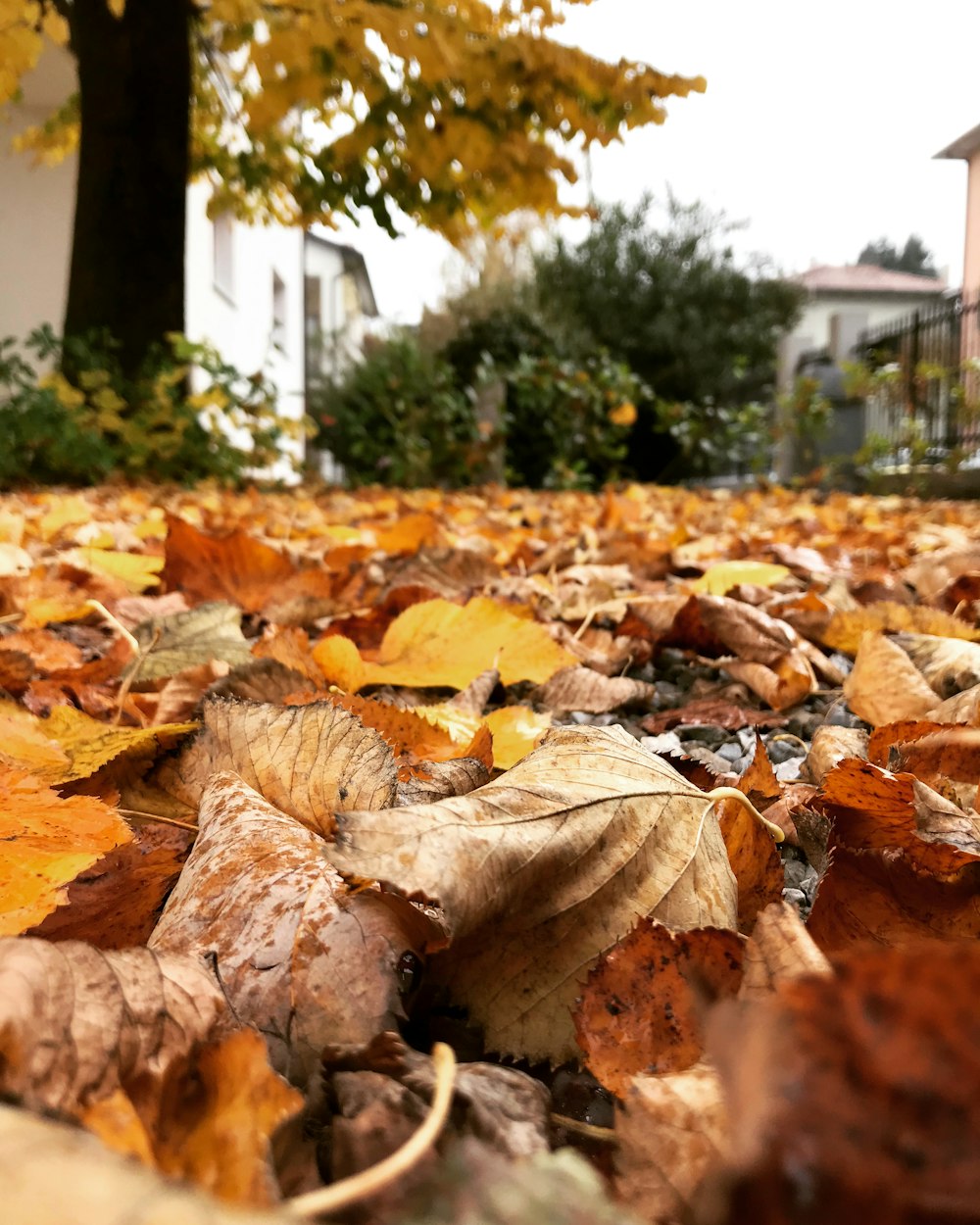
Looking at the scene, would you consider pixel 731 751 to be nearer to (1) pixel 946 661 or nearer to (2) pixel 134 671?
(1) pixel 946 661

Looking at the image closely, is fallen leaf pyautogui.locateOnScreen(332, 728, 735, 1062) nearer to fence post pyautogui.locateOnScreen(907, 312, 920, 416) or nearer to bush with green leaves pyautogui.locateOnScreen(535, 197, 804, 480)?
fence post pyautogui.locateOnScreen(907, 312, 920, 416)

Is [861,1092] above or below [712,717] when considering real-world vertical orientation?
above

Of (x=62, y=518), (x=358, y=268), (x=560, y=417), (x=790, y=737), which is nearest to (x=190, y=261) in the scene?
(x=560, y=417)

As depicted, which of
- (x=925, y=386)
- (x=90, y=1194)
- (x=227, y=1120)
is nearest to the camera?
(x=90, y=1194)

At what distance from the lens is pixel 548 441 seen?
955 cm

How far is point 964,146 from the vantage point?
65.7ft

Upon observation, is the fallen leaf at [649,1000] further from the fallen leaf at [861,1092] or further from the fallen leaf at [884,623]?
the fallen leaf at [884,623]

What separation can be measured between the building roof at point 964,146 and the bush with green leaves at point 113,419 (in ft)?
61.4

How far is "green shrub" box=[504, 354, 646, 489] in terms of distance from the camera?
30.8 feet

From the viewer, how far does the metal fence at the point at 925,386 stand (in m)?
9.16

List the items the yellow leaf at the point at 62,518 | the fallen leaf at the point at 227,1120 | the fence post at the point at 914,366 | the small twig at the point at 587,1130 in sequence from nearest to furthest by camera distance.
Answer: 1. the fallen leaf at the point at 227,1120
2. the small twig at the point at 587,1130
3. the yellow leaf at the point at 62,518
4. the fence post at the point at 914,366

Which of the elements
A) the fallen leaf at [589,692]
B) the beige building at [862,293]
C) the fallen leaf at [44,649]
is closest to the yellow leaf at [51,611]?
the fallen leaf at [44,649]

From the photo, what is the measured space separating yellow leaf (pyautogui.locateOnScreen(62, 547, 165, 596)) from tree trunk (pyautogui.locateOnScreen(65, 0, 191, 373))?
508 centimetres

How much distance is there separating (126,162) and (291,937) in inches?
285
